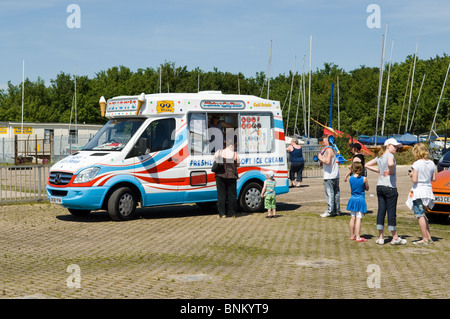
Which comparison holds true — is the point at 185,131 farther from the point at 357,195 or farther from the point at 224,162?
the point at 357,195

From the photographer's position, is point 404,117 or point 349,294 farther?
point 404,117

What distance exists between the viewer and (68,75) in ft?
272

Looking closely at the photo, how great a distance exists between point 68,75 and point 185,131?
71.5m

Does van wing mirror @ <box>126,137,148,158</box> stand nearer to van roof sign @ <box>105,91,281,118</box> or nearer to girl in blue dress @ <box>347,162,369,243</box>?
van roof sign @ <box>105,91,281,118</box>

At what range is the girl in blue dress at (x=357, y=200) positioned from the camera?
1114cm

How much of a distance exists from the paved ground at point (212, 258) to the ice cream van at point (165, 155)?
1.77 ft

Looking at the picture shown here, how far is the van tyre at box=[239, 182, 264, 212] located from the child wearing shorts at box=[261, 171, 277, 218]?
83 cm

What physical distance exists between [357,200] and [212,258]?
2938 millimetres

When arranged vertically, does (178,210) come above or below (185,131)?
below

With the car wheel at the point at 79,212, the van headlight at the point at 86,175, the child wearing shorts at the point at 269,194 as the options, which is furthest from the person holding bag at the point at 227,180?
the car wheel at the point at 79,212

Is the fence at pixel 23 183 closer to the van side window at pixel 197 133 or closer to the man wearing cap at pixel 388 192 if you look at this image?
the van side window at pixel 197 133

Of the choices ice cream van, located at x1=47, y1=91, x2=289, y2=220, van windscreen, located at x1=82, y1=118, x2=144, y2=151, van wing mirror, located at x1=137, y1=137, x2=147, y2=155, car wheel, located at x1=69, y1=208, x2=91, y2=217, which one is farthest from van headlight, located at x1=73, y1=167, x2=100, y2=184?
car wheel, located at x1=69, y1=208, x2=91, y2=217

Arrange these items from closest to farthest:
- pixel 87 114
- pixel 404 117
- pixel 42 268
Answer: pixel 42 268, pixel 404 117, pixel 87 114

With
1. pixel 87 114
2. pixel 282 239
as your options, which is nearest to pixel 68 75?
pixel 87 114
